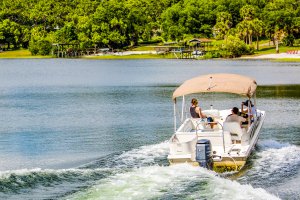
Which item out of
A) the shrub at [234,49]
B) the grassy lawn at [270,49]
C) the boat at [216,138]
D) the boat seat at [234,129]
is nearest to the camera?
the boat at [216,138]

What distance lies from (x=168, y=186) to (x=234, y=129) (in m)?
7.98

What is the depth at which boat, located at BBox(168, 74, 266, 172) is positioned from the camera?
30000 mm

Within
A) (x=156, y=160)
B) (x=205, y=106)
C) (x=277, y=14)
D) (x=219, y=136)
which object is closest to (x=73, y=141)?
(x=156, y=160)

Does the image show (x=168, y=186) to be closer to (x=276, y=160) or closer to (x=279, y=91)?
→ (x=276, y=160)

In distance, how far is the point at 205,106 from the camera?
2359 inches

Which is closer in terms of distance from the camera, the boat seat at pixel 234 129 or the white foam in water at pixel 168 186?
the white foam in water at pixel 168 186

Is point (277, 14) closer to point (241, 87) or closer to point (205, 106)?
point (205, 106)

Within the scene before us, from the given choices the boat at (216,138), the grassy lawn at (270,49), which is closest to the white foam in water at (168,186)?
the boat at (216,138)

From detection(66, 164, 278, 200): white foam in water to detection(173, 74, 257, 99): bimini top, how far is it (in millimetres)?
7137

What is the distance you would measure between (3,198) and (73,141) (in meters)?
15.8

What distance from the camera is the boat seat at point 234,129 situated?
3375 cm

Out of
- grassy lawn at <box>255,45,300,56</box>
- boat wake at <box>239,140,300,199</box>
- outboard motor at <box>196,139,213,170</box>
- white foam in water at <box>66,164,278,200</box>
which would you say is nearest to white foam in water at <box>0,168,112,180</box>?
white foam in water at <box>66,164,278,200</box>

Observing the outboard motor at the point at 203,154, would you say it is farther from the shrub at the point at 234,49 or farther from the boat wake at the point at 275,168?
the shrub at the point at 234,49

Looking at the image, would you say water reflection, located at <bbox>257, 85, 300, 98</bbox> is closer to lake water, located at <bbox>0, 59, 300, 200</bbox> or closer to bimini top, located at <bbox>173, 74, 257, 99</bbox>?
lake water, located at <bbox>0, 59, 300, 200</bbox>
